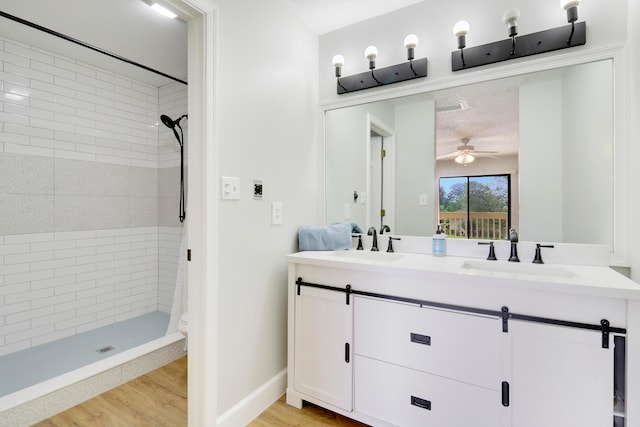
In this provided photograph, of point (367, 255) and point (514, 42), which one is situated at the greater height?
point (514, 42)

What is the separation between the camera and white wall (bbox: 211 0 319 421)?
1532 mm

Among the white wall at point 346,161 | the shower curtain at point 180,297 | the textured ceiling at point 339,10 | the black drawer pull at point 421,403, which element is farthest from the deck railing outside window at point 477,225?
the shower curtain at point 180,297

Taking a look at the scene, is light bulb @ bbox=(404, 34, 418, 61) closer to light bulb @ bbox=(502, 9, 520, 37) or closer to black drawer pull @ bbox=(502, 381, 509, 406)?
light bulb @ bbox=(502, 9, 520, 37)

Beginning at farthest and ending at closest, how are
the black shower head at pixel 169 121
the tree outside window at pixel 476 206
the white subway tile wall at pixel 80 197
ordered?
the black shower head at pixel 169 121
the white subway tile wall at pixel 80 197
the tree outside window at pixel 476 206

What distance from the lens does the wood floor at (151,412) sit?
162 cm

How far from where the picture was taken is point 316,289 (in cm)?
169

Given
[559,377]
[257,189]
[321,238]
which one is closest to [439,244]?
[321,238]

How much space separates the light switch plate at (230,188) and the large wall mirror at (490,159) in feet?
2.77

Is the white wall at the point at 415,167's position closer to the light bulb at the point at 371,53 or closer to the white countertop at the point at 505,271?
the white countertop at the point at 505,271

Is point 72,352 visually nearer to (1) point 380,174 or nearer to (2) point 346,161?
(2) point 346,161

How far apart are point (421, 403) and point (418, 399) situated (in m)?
0.02

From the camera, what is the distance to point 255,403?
5.53ft

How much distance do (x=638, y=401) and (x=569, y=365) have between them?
21 centimetres

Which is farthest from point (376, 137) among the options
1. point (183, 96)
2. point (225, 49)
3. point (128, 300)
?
point (128, 300)
